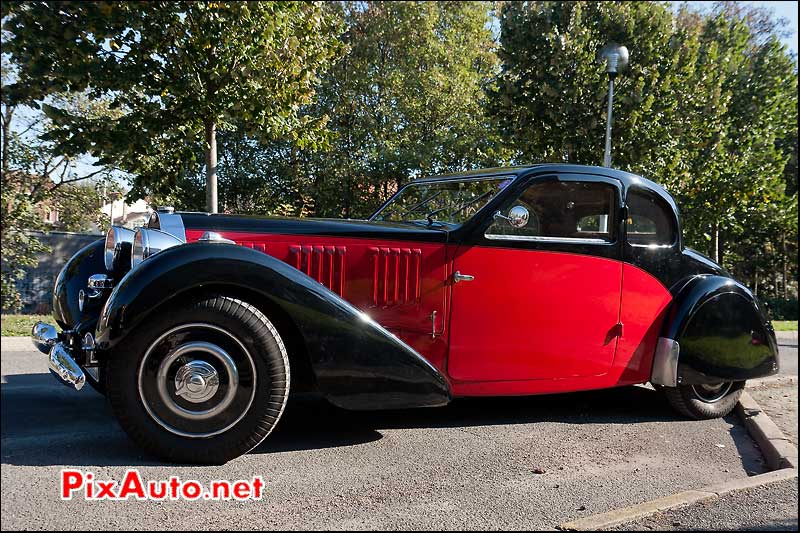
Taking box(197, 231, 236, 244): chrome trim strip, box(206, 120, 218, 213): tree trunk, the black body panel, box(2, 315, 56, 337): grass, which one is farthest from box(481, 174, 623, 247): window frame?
box(2, 315, 56, 337): grass

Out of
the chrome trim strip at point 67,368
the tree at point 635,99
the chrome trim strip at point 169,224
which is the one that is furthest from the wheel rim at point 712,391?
the tree at point 635,99

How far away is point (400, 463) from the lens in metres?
3.50

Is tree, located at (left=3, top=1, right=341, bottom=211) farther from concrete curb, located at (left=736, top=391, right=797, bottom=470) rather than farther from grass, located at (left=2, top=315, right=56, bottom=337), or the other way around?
concrete curb, located at (left=736, top=391, right=797, bottom=470)

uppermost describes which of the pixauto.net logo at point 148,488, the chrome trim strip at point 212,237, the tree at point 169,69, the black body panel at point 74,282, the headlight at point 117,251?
the tree at point 169,69

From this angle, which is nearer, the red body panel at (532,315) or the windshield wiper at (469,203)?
the red body panel at (532,315)

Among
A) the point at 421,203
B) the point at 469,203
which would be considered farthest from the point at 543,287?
the point at 421,203

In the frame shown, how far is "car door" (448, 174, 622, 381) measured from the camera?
4.02 m

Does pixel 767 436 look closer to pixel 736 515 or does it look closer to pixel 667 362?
pixel 667 362

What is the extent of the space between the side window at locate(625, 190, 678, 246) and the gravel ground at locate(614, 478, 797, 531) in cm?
189

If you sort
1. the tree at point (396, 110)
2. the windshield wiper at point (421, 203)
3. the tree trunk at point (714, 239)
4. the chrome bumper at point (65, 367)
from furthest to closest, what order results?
1. the tree trunk at point (714, 239)
2. the tree at point (396, 110)
3. the windshield wiper at point (421, 203)
4. the chrome bumper at point (65, 367)

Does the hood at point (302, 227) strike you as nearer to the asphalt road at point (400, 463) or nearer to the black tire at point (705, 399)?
the asphalt road at point (400, 463)

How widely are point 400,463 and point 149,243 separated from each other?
5.99 ft

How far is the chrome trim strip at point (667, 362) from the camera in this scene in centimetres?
451

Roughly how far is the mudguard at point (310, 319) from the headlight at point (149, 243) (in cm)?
31
